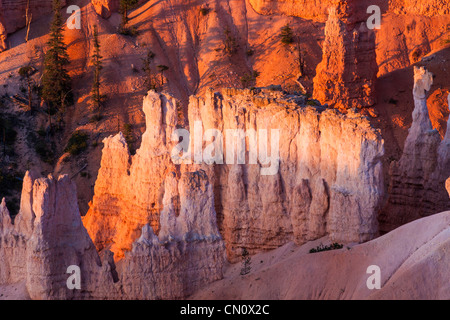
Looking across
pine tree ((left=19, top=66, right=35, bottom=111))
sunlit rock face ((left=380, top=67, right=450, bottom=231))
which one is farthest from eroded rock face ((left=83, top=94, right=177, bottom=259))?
pine tree ((left=19, top=66, right=35, bottom=111))

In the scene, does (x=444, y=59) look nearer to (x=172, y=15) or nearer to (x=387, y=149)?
(x=387, y=149)

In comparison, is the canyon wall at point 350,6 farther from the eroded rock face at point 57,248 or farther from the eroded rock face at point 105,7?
the eroded rock face at point 57,248

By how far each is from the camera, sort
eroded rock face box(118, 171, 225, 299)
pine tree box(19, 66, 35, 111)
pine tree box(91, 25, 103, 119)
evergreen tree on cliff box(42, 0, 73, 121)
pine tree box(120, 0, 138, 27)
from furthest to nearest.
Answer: pine tree box(120, 0, 138, 27) → pine tree box(19, 66, 35, 111) → evergreen tree on cliff box(42, 0, 73, 121) → pine tree box(91, 25, 103, 119) → eroded rock face box(118, 171, 225, 299)

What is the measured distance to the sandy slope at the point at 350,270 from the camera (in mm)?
44875

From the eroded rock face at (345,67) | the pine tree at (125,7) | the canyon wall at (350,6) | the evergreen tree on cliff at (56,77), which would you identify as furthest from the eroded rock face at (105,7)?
the eroded rock face at (345,67)

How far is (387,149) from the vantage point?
76688 millimetres

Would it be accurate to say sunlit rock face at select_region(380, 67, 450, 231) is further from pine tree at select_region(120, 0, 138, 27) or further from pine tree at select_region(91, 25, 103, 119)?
pine tree at select_region(120, 0, 138, 27)

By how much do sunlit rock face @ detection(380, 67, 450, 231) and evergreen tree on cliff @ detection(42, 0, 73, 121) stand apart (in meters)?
36.4

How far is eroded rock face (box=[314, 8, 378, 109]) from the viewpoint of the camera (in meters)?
76.6

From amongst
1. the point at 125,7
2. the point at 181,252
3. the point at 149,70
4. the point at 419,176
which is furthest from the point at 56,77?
the point at 181,252

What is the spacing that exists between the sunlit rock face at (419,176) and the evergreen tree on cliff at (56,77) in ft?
119

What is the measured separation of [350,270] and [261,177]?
9632 mm

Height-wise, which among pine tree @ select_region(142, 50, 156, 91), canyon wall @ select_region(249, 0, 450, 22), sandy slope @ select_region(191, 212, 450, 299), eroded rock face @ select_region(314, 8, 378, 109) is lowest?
sandy slope @ select_region(191, 212, 450, 299)

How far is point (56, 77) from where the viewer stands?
88938 millimetres
